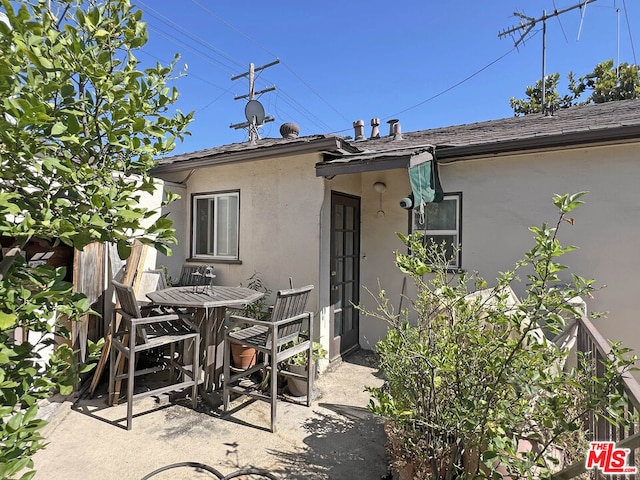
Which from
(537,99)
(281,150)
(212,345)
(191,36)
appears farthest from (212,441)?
(537,99)

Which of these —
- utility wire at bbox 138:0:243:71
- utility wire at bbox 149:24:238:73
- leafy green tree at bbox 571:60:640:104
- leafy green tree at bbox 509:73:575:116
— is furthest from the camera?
leafy green tree at bbox 509:73:575:116

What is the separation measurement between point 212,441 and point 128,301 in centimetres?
174

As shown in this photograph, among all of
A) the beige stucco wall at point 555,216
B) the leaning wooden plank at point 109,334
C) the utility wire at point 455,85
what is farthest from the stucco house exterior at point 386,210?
the utility wire at point 455,85

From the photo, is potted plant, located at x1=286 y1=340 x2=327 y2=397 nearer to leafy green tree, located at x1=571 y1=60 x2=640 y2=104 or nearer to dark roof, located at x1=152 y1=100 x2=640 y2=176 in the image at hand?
dark roof, located at x1=152 y1=100 x2=640 y2=176

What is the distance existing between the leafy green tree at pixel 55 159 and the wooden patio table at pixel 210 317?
264 centimetres

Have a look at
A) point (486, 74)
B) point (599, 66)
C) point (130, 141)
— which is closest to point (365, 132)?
point (486, 74)

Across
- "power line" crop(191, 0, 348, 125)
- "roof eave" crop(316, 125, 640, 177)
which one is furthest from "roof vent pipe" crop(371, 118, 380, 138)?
"power line" crop(191, 0, 348, 125)

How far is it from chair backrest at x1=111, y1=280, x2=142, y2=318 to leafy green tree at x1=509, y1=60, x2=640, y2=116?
17.0 metres

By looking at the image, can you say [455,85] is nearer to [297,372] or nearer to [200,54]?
[200,54]

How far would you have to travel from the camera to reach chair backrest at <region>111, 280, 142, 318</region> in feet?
12.0

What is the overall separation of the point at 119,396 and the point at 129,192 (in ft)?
12.3

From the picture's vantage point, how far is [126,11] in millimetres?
1475

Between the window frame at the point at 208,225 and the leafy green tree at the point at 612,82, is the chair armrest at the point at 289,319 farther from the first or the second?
the leafy green tree at the point at 612,82

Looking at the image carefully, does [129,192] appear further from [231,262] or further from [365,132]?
[365,132]
